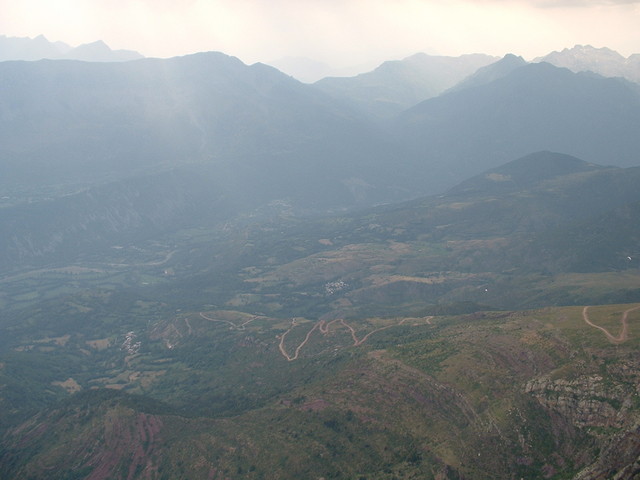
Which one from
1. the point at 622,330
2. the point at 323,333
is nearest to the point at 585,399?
the point at 622,330

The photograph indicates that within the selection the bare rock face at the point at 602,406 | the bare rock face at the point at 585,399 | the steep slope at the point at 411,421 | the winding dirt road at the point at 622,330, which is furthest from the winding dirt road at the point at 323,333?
the bare rock face at the point at 602,406

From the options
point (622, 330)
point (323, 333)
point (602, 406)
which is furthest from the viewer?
point (323, 333)

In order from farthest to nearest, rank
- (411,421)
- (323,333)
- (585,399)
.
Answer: (323,333) < (411,421) < (585,399)

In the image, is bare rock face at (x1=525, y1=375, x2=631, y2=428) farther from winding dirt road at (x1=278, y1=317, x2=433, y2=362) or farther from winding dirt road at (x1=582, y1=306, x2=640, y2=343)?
winding dirt road at (x1=278, y1=317, x2=433, y2=362)

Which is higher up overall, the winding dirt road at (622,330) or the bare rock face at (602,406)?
the winding dirt road at (622,330)

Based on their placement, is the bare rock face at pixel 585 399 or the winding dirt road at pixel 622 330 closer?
the bare rock face at pixel 585 399

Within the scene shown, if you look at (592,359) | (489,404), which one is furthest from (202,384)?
(592,359)

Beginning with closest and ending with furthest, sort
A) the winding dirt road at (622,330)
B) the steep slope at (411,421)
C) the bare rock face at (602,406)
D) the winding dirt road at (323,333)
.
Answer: the bare rock face at (602,406) < the steep slope at (411,421) < the winding dirt road at (622,330) < the winding dirt road at (323,333)

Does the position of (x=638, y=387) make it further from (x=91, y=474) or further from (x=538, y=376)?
(x=91, y=474)

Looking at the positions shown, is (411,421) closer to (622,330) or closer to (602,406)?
(602,406)

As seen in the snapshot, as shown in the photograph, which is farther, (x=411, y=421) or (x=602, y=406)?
(x=411, y=421)

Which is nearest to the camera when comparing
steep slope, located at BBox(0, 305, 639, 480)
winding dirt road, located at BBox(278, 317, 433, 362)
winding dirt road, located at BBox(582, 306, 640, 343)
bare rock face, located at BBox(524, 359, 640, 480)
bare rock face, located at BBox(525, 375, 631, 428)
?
bare rock face, located at BBox(524, 359, 640, 480)

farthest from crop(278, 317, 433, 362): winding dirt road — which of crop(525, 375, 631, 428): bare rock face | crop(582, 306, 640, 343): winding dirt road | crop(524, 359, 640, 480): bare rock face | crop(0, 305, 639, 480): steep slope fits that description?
crop(524, 359, 640, 480): bare rock face

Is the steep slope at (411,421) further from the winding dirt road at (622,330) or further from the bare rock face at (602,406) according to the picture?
the winding dirt road at (622,330)
